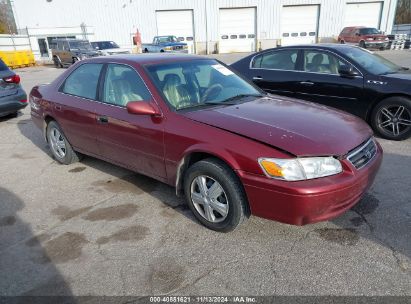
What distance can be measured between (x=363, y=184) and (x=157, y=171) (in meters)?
1.99

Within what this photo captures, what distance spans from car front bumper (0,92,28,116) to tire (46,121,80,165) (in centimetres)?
311

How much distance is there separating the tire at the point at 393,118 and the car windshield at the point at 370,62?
0.58 meters

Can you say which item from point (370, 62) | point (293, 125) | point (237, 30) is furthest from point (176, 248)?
point (237, 30)

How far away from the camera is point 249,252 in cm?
297

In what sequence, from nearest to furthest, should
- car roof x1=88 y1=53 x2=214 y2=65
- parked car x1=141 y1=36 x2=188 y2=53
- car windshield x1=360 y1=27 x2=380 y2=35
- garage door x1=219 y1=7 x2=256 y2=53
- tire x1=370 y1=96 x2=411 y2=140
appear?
car roof x1=88 y1=53 x2=214 y2=65
tire x1=370 y1=96 x2=411 y2=140
parked car x1=141 y1=36 x2=188 y2=53
car windshield x1=360 y1=27 x2=380 y2=35
garage door x1=219 y1=7 x2=256 y2=53

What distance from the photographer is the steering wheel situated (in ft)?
12.2

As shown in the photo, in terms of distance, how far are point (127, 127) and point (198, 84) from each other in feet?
2.99

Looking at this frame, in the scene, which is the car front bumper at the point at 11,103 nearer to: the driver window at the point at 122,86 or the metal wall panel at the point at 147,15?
the driver window at the point at 122,86

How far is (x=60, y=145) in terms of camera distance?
16.9ft

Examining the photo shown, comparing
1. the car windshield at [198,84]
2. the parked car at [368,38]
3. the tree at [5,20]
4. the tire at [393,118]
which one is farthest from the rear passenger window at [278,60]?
the tree at [5,20]

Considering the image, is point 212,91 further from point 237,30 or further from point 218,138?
point 237,30

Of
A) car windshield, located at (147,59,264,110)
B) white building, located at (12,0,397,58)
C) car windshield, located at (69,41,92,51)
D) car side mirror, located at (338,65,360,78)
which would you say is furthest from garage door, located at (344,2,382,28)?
car windshield, located at (147,59,264,110)

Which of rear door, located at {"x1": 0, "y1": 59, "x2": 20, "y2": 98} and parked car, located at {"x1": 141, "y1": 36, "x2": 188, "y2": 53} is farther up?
rear door, located at {"x1": 0, "y1": 59, "x2": 20, "y2": 98}

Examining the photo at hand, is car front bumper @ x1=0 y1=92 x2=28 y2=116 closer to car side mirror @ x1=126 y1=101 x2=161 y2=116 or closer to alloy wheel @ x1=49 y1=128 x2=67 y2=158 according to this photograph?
alloy wheel @ x1=49 y1=128 x2=67 y2=158
